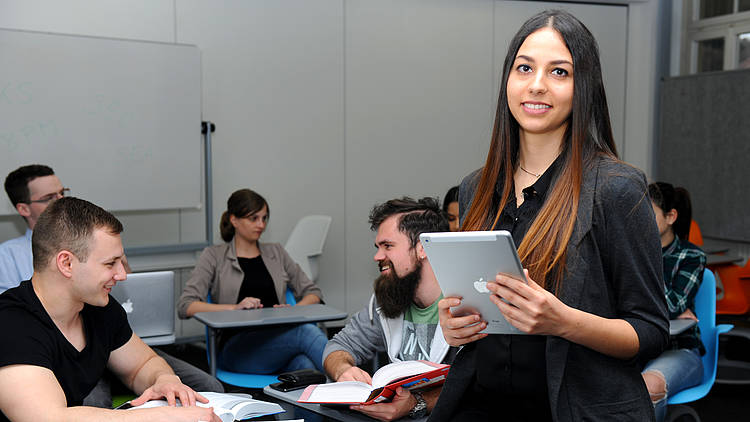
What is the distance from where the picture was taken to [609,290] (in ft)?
4.12

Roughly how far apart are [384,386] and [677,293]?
6.31 feet

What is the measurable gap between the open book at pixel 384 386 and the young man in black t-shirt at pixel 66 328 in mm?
296

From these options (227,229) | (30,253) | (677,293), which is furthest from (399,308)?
(227,229)

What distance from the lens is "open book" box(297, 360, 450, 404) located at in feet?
5.97

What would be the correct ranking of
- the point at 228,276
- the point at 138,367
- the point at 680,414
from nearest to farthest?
1. the point at 138,367
2. the point at 680,414
3. the point at 228,276

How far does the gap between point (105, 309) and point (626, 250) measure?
5.00 feet

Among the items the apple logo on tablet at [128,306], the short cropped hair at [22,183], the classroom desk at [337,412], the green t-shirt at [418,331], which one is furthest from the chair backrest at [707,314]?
the short cropped hair at [22,183]

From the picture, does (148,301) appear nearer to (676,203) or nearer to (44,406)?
(44,406)

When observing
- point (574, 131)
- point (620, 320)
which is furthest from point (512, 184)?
point (620, 320)

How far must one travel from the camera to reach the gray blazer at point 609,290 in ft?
4.00

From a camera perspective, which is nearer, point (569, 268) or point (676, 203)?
point (569, 268)

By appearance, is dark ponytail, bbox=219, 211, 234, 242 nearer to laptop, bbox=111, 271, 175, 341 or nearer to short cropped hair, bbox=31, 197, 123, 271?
laptop, bbox=111, 271, 175, 341

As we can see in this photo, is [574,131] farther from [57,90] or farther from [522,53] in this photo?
[57,90]

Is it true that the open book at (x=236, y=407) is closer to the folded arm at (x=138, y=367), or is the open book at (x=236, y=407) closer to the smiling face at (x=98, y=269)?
the folded arm at (x=138, y=367)
